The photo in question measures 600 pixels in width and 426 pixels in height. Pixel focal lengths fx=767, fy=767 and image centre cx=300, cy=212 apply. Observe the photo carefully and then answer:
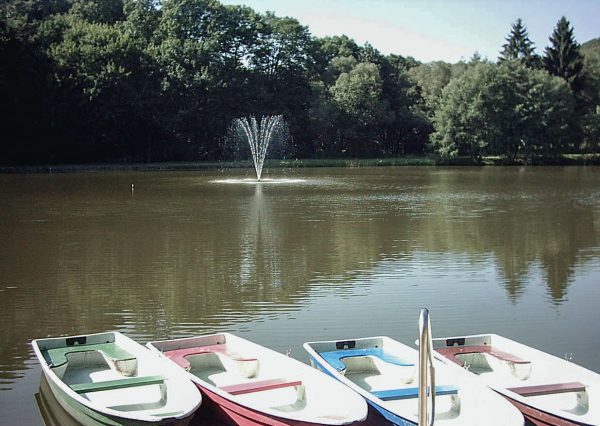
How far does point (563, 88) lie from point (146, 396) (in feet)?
194

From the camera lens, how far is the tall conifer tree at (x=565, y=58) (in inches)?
2653

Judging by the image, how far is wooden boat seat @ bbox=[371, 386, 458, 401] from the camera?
6.73 metres

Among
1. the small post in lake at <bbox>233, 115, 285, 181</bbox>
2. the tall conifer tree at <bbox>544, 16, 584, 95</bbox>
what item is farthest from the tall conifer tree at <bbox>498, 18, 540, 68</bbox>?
the small post in lake at <bbox>233, 115, 285, 181</bbox>

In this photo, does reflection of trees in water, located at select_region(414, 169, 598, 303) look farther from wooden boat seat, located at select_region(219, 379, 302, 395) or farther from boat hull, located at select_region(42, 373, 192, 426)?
boat hull, located at select_region(42, 373, 192, 426)

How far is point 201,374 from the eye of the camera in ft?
26.3

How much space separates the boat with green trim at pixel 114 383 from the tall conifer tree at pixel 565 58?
64.8 m

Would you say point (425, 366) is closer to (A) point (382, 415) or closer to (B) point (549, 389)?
(A) point (382, 415)

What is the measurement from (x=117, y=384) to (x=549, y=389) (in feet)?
12.9

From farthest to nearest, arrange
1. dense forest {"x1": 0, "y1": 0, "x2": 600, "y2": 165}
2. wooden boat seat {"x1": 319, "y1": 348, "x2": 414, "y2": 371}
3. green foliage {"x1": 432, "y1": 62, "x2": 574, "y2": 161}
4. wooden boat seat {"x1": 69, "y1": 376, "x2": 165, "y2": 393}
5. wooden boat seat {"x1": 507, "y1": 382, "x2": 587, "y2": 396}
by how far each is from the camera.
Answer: green foliage {"x1": 432, "y1": 62, "x2": 574, "y2": 161}
dense forest {"x1": 0, "y1": 0, "x2": 600, "y2": 165}
wooden boat seat {"x1": 319, "y1": 348, "x2": 414, "y2": 371}
wooden boat seat {"x1": 69, "y1": 376, "x2": 165, "y2": 393}
wooden boat seat {"x1": 507, "y1": 382, "x2": 587, "y2": 396}

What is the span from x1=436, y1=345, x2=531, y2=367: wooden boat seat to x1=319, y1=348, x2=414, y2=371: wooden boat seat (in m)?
0.54

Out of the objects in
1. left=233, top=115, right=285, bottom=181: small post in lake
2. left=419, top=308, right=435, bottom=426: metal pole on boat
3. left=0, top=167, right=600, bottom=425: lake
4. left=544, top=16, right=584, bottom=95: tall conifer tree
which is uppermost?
left=544, top=16, right=584, bottom=95: tall conifer tree

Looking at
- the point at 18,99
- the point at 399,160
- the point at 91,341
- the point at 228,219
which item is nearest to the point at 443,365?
the point at 91,341

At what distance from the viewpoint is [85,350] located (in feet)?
27.1

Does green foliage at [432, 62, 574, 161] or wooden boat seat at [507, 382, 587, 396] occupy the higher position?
green foliage at [432, 62, 574, 161]
